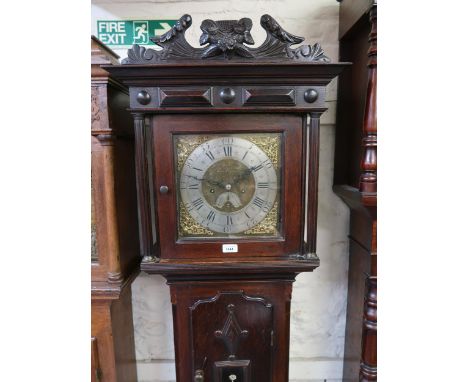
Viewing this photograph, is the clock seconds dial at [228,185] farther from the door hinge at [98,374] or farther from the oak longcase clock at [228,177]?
the door hinge at [98,374]

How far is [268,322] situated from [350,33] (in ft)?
3.66

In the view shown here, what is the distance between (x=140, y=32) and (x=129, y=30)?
0.15 feet

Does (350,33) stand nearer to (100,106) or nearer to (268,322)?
(100,106)

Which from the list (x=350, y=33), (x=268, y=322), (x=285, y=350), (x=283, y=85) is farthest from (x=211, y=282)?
(x=350, y=33)

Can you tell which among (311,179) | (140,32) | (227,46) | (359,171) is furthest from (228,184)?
(140,32)

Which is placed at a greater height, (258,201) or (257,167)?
(257,167)

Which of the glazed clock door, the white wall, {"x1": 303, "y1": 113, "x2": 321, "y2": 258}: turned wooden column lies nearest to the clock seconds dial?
the glazed clock door

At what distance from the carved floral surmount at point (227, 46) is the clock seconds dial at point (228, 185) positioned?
0.25 meters

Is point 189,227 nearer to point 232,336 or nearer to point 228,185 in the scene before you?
point 228,185

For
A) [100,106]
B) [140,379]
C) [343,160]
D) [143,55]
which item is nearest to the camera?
[143,55]

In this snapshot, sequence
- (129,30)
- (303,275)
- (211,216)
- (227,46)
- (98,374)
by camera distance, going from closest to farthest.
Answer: (227,46), (211,216), (98,374), (129,30), (303,275)

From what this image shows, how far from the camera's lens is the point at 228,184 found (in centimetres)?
95

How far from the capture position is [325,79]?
2.88ft

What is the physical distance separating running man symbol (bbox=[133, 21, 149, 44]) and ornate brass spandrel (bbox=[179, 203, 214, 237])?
0.77 meters
